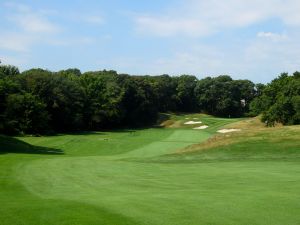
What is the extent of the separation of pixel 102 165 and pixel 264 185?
13.6 m

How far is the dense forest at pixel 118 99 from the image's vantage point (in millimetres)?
79875

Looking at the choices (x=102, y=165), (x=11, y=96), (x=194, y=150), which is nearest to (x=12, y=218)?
(x=102, y=165)

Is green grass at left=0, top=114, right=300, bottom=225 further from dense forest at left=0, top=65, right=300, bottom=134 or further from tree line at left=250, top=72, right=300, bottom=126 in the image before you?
dense forest at left=0, top=65, right=300, bottom=134

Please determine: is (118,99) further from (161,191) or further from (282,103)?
(161,191)

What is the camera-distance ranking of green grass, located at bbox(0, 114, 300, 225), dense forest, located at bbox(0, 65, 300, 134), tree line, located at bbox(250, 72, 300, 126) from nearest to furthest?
green grass, located at bbox(0, 114, 300, 225) < tree line, located at bbox(250, 72, 300, 126) < dense forest, located at bbox(0, 65, 300, 134)

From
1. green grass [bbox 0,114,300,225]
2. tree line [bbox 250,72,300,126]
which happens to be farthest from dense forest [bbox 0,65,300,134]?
green grass [bbox 0,114,300,225]

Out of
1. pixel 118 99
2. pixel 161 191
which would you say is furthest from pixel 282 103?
pixel 161 191

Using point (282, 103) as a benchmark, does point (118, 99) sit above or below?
above

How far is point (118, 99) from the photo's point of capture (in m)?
111

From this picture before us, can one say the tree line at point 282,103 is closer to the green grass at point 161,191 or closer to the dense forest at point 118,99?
the dense forest at point 118,99

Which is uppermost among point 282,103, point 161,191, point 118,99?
point 118,99

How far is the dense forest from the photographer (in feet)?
262

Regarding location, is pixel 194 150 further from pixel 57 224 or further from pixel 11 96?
pixel 11 96

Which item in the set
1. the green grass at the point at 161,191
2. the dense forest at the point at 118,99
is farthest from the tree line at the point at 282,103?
the green grass at the point at 161,191
